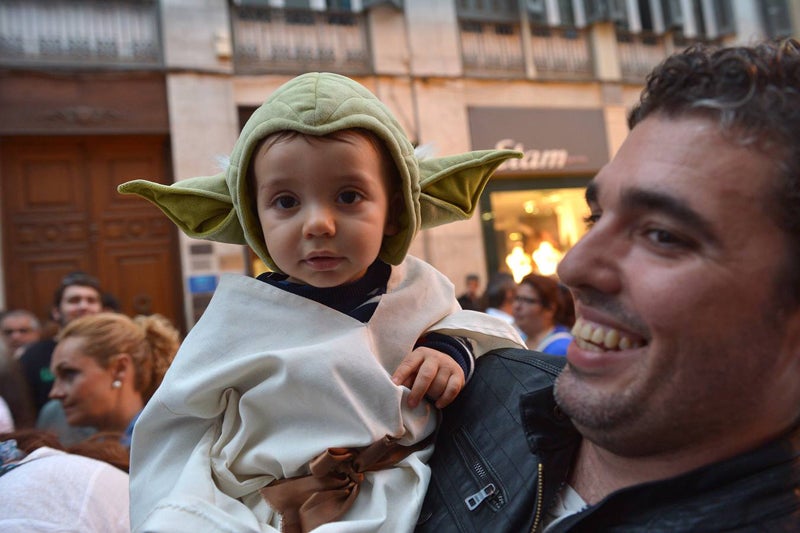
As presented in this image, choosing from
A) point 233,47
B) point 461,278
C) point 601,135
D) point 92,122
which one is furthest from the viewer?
point 601,135

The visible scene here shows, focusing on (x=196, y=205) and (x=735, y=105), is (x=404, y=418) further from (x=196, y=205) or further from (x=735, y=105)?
(x=735, y=105)

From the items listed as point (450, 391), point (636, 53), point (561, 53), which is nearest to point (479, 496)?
point (450, 391)

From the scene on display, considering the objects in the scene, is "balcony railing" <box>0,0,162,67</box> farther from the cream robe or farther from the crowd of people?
the cream robe

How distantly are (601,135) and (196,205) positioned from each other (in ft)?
36.0

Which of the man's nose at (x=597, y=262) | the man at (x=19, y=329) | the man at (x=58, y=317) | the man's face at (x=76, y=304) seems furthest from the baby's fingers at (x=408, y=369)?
the man at (x=19, y=329)

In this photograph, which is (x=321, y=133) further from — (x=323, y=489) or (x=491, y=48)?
(x=491, y=48)

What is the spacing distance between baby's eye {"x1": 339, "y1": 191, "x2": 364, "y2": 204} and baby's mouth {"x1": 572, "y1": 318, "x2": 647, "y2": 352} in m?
0.65

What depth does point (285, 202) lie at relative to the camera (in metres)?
1.62

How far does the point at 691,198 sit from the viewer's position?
3.73ft

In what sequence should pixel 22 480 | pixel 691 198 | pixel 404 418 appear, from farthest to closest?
1. pixel 22 480
2. pixel 404 418
3. pixel 691 198

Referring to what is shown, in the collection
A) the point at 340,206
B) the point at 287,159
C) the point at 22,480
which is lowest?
the point at 22,480

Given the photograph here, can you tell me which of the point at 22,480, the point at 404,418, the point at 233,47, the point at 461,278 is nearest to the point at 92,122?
the point at 233,47

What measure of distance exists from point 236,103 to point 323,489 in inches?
345

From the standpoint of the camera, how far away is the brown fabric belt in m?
1.43
